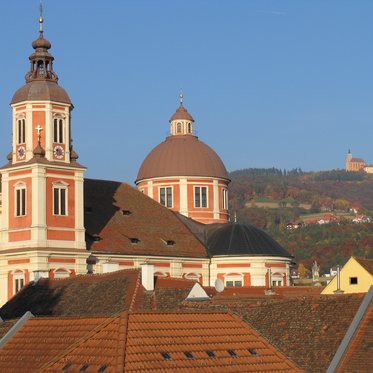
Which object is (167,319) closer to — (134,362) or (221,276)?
(134,362)

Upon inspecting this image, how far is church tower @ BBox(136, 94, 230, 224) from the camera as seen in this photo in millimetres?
88438

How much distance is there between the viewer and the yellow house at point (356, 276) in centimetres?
5241

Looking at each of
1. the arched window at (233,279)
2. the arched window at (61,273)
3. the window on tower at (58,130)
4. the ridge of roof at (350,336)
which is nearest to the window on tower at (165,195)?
the arched window at (233,279)

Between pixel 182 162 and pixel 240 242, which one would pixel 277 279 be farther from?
pixel 182 162

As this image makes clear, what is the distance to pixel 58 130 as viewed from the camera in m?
70.2

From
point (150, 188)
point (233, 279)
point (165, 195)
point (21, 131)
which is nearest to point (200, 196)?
point (165, 195)

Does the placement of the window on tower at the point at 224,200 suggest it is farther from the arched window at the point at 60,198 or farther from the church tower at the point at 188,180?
the arched window at the point at 60,198

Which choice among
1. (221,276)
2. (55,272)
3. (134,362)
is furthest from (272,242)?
(134,362)

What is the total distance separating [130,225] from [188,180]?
1122 cm

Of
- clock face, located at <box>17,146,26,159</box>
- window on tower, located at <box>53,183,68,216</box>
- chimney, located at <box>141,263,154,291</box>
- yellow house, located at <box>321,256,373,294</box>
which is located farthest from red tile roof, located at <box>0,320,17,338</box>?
clock face, located at <box>17,146,26,159</box>

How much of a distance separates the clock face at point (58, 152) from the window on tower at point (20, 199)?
2777 millimetres

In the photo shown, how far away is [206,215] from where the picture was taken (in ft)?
291

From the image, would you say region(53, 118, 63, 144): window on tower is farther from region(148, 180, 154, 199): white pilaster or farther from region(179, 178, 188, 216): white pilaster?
region(148, 180, 154, 199): white pilaster

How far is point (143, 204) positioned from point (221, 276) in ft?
26.2
